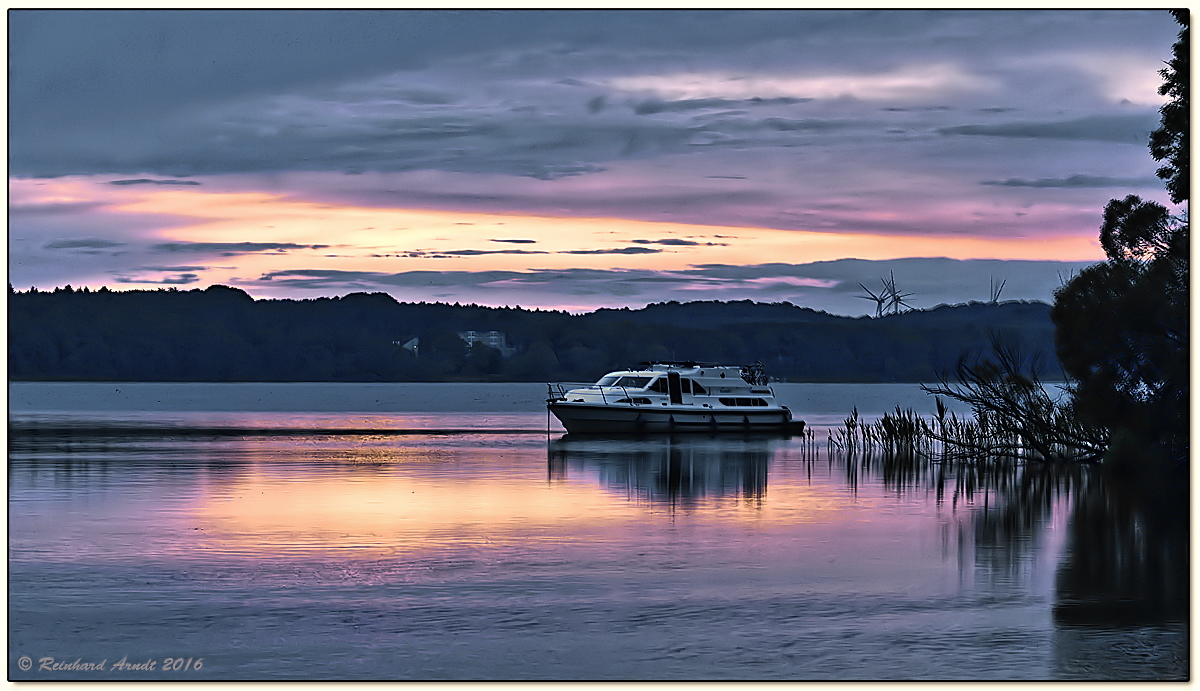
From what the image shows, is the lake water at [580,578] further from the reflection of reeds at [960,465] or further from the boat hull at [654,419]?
A: the boat hull at [654,419]

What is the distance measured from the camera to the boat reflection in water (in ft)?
94.2

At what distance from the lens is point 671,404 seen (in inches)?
2228

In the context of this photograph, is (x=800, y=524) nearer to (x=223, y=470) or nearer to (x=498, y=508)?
(x=498, y=508)

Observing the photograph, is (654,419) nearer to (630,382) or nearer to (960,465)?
(630,382)

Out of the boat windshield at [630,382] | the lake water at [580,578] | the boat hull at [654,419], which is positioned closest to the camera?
the lake water at [580,578]

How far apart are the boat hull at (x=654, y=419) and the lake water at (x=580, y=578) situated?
857 inches

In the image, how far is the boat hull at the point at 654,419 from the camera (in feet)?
178

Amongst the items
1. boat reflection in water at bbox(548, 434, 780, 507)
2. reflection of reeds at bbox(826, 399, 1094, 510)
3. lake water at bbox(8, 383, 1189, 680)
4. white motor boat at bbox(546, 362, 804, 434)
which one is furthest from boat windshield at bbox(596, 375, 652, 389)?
lake water at bbox(8, 383, 1189, 680)

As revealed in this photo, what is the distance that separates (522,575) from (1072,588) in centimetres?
613

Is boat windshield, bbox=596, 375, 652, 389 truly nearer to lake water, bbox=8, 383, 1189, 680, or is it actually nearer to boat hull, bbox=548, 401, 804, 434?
boat hull, bbox=548, 401, 804, 434

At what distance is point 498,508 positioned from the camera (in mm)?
24234

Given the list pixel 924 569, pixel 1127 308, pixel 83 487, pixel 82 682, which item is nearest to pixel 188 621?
pixel 82 682

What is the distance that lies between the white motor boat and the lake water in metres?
21.9

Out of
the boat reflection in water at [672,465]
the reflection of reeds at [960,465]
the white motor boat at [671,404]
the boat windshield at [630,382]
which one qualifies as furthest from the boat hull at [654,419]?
the reflection of reeds at [960,465]
